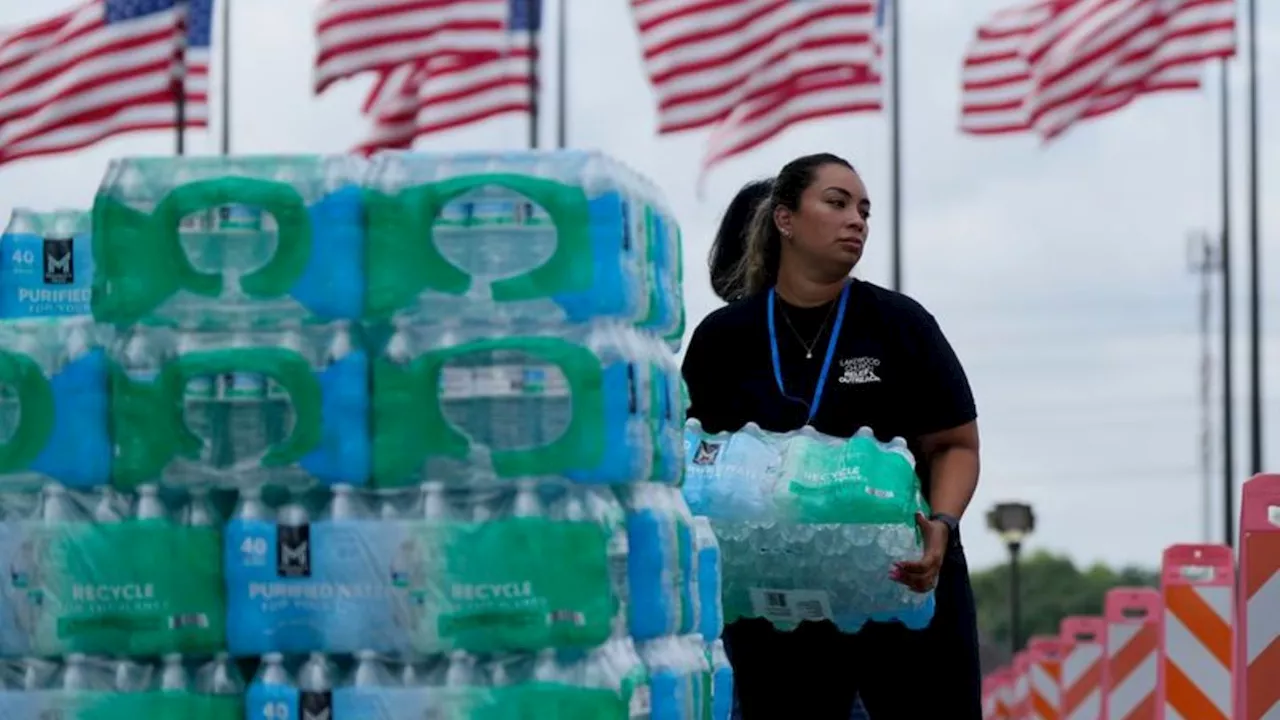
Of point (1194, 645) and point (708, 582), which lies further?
point (1194, 645)

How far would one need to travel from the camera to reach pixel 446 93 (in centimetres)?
3161

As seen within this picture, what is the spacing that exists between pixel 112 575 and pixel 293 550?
1.62 feet

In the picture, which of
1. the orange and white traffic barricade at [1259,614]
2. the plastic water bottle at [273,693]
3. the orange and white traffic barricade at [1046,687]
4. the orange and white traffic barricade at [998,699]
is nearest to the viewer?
the plastic water bottle at [273,693]

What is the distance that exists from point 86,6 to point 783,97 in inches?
262

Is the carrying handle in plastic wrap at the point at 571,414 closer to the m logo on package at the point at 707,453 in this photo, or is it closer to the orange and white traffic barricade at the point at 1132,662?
the m logo on package at the point at 707,453

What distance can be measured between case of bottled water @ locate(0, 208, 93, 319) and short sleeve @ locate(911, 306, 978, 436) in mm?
2408

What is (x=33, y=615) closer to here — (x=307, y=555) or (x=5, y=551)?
(x=5, y=551)

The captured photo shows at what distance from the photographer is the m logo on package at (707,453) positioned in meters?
9.35

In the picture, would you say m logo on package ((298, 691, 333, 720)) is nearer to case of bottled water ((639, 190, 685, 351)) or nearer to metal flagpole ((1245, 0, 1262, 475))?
case of bottled water ((639, 190, 685, 351))

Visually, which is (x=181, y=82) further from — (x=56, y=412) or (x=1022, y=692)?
(x=56, y=412)

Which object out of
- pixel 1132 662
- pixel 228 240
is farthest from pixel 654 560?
pixel 1132 662

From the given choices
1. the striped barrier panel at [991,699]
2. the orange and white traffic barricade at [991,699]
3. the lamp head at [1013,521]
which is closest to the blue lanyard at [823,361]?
the orange and white traffic barricade at [991,699]

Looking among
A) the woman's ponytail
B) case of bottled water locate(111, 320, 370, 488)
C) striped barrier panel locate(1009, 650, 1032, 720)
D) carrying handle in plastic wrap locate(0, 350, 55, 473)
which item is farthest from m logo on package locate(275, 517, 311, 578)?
striped barrier panel locate(1009, 650, 1032, 720)

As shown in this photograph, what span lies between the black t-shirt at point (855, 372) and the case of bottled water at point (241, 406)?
199 centimetres
